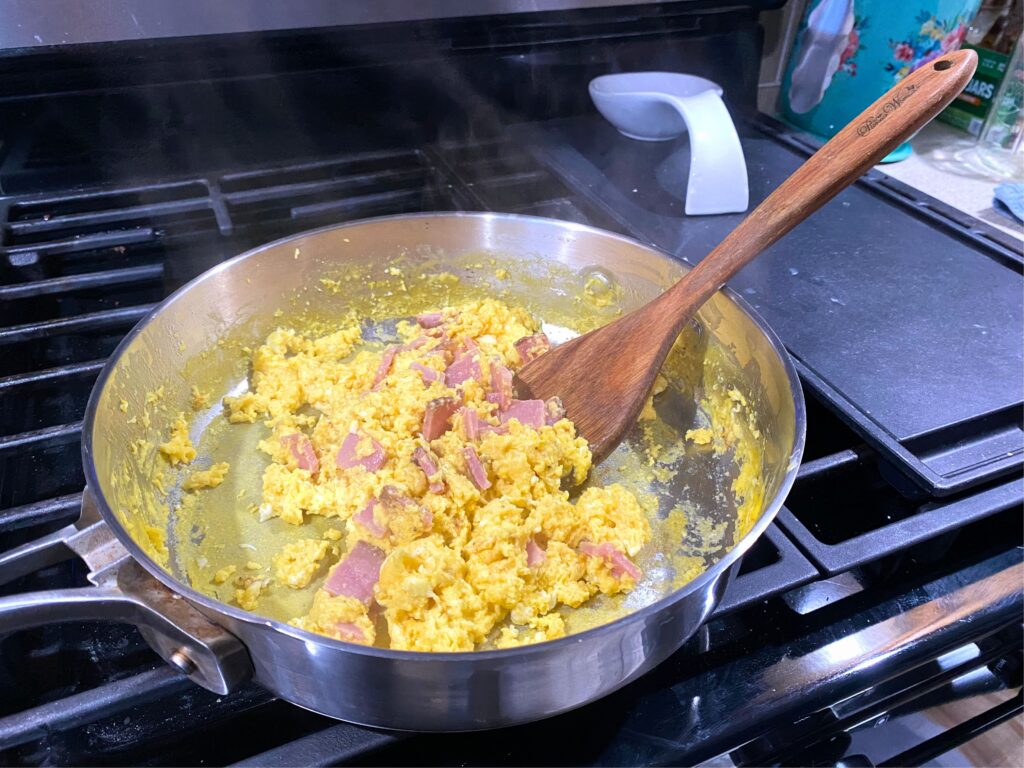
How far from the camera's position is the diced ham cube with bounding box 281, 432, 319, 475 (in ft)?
2.99

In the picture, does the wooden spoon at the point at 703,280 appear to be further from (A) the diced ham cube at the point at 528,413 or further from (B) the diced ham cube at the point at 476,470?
(B) the diced ham cube at the point at 476,470

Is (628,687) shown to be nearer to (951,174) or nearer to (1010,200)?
(1010,200)

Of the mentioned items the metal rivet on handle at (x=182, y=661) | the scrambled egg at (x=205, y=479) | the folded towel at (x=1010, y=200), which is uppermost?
the folded towel at (x=1010, y=200)

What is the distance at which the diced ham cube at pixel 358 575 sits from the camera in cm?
73

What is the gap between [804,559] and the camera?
0.72m

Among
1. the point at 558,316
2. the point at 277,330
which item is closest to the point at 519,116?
the point at 558,316

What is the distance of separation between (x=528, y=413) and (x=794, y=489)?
34 cm

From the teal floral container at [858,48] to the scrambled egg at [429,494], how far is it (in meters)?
0.93

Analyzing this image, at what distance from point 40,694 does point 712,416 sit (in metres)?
0.82

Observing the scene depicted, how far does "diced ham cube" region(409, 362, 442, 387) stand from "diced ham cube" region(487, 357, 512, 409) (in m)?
0.07

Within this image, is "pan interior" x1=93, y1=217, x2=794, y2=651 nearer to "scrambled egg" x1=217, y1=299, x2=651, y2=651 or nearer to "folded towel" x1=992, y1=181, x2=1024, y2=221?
"scrambled egg" x1=217, y1=299, x2=651, y2=651

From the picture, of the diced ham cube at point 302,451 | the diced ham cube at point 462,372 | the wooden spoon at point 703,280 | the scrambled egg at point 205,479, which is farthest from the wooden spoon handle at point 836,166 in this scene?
the scrambled egg at point 205,479

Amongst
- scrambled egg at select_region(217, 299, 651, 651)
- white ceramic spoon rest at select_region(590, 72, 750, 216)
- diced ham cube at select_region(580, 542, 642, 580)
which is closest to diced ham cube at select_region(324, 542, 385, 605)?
scrambled egg at select_region(217, 299, 651, 651)

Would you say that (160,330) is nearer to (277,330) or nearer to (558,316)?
(277,330)
